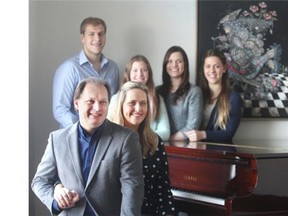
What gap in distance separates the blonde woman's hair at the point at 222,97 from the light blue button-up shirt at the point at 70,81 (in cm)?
61

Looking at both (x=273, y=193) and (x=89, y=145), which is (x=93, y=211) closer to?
(x=89, y=145)

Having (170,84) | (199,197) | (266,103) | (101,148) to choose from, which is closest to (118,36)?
(170,84)

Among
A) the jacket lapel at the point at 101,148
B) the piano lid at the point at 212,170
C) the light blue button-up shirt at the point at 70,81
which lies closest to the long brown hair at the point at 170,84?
the light blue button-up shirt at the point at 70,81

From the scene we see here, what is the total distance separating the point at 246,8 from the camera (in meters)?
3.03

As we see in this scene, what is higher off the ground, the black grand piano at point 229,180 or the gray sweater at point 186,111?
the gray sweater at point 186,111

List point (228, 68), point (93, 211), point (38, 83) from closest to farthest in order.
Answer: point (93, 211) → point (38, 83) → point (228, 68)

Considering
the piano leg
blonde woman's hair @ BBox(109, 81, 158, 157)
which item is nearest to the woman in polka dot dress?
blonde woman's hair @ BBox(109, 81, 158, 157)

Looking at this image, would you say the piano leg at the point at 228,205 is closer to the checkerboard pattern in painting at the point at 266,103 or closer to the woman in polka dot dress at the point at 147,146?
the woman in polka dot dress at the point at 147,146

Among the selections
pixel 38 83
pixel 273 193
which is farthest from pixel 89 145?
pixel 38 83

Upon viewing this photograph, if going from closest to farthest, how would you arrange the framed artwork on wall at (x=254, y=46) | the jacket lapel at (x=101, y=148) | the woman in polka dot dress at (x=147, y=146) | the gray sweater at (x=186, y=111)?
the jacket lapel at (x=101, y=148), the woman in polka dot dress at (x=147, y=146), the gray sweater at (x=186, y=111), the framed artwork on wall at (x=254, y=46)

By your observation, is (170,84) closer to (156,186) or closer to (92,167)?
(156,186)

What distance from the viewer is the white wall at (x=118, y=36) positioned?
9.00 ft

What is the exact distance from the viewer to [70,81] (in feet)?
7.68
